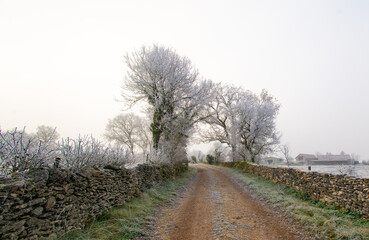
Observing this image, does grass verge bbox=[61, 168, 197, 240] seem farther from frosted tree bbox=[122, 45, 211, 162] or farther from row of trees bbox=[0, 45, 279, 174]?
frosted tree bbox=[122, 45, 211, 162]

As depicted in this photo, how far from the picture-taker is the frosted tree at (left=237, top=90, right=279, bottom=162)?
2620cm

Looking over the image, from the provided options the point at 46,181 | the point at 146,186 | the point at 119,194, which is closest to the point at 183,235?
the point at 119,194

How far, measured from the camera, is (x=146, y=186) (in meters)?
9.69

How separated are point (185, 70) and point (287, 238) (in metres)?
14.8

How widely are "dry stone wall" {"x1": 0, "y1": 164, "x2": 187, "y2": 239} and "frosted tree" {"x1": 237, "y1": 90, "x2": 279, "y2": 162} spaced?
75.4 feet

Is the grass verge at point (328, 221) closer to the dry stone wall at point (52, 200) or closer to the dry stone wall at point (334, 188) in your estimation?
the dry stone wall at point (334, 188)

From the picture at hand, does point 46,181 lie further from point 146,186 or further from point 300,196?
point 300,196

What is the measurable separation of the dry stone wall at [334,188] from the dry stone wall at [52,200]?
25.2 ft

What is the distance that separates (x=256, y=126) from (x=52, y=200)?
25.5 metres

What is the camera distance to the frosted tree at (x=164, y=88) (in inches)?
635

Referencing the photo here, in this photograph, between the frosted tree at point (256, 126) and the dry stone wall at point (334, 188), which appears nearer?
the dry stone wall at point (334, 188)

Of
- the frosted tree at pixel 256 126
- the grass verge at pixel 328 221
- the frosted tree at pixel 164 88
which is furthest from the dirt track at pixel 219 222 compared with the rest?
the frosted tree at pixel 256 126

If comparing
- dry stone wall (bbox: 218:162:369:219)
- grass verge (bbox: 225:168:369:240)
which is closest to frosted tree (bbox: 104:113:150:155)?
dry stone wall (bbox: 218:162:369:219)

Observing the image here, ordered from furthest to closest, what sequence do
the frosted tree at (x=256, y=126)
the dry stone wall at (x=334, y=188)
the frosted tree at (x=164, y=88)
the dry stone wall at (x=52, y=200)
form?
the frosted tree at (x=256, y=126), the frosted tree at (x=164, y=88), the dry stone wall at (x=334, y=188), the dry stone wall at (x=52, y=200)
